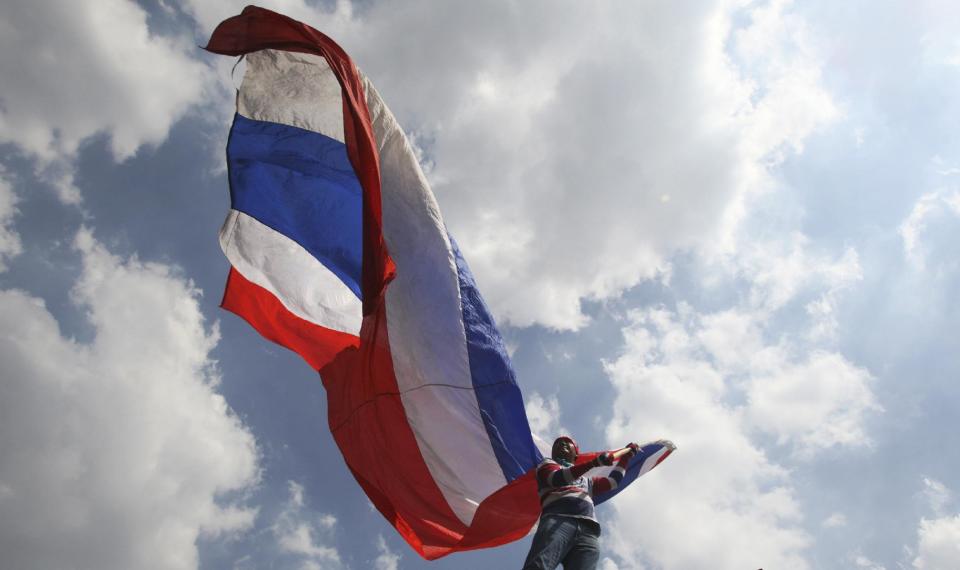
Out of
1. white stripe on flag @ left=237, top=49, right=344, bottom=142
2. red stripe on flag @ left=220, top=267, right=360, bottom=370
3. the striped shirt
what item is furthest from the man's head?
white stripe on flag @ left=237, top=49, right=344, bottom=142

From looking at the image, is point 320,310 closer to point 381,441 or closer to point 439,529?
point 381,441

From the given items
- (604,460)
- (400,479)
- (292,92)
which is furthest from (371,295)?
(292,92)

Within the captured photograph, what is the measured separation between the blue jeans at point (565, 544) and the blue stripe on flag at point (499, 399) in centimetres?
149

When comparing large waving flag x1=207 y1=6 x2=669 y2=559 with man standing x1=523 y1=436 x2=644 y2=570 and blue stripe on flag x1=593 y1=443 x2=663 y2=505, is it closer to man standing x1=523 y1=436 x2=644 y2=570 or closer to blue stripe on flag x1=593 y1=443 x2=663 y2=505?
blue stripe on flag x1=593 y1=443 x2=663 y2=505

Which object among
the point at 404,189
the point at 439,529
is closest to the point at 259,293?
the point at 404,189

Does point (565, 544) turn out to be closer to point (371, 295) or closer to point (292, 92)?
point (371, 295)

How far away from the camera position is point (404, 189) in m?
7.01

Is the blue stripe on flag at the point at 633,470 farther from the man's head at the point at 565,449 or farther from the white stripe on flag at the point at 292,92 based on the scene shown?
the white stripe on flag at the point at 292,92

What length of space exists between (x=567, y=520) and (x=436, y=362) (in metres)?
2.31

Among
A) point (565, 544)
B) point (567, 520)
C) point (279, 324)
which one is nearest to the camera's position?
point (565, 544)

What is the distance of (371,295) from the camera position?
5805 millimetres

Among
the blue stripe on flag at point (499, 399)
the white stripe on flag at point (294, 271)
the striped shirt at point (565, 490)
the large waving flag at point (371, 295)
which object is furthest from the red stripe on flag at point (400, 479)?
the white stripe on flag at point (294, 271)

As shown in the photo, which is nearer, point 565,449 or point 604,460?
point 604,460

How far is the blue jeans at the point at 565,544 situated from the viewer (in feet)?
14.6
